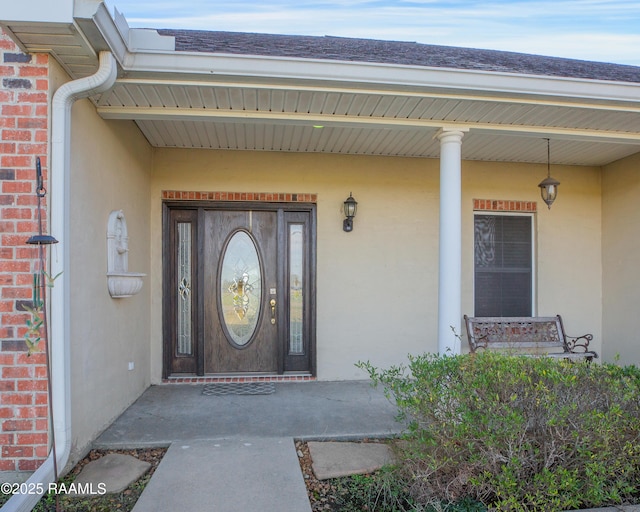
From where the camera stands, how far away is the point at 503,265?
554 cm

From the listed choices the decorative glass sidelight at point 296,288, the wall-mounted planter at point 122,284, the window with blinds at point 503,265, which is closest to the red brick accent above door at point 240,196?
the decorative glass sidelight at point 296,288

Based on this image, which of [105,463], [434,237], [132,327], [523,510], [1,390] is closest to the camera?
[523,510]

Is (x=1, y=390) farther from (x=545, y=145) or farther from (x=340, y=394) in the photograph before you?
(x=545, y=145)

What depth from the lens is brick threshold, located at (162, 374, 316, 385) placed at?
4.94 meters

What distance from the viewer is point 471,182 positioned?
5398 mm

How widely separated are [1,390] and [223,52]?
2678mm

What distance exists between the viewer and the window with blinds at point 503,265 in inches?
216

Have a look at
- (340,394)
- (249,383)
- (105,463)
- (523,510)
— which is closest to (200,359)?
(249,383)

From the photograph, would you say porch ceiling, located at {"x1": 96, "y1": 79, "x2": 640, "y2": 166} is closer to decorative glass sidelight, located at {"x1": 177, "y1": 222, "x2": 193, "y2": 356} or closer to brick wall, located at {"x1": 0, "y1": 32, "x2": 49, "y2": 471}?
brick wall, located at {"x1": 0, "y1": 32, "x2": 49, "y2": 471}

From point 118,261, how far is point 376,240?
9.53 ft

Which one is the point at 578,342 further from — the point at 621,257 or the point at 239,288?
the point at 239,288

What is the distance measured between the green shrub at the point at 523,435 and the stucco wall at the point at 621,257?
10.2 ft

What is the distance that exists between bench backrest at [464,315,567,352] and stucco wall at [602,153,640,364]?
69 centimetres

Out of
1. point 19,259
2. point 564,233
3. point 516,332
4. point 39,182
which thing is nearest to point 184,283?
point 19,259
